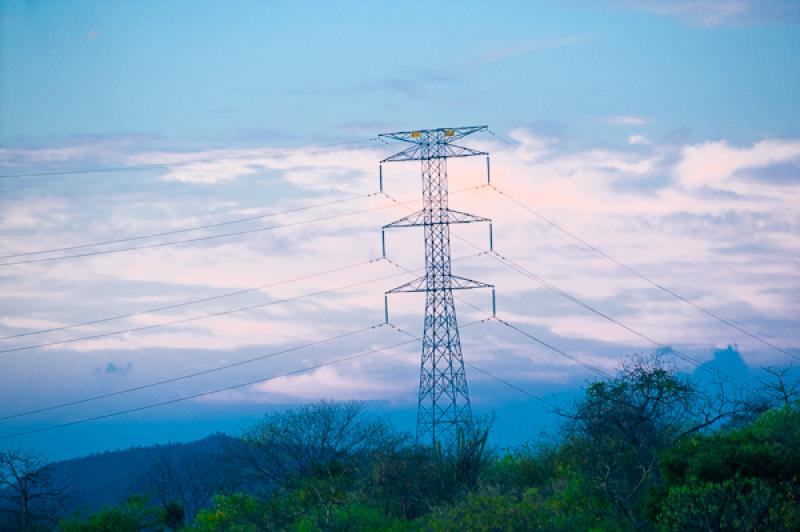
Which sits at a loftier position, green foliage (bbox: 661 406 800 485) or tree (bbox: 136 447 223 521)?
green foliage (bbox: 661 406 800 485)

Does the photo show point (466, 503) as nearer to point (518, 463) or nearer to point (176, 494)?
point (518, 463)

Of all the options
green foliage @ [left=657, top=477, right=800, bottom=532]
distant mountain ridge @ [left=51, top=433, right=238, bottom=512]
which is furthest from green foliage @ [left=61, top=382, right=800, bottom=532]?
distant mountain ridge @ [left=51, top=433, right=238, bottom=512]

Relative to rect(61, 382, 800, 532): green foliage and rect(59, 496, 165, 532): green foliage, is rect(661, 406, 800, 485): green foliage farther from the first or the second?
rect(59, 496, 165, 532): green foliage

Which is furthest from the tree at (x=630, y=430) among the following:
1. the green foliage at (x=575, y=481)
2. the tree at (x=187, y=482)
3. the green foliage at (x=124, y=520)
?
the tree at (x=187, y=482)

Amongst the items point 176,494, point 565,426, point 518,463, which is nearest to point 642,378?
point 565,426

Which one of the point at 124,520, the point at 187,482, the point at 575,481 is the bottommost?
the point at 187,482

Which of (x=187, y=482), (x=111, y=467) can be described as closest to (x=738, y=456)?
(x=187, y=482)

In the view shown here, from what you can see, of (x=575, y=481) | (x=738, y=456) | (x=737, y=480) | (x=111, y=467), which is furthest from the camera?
(x=111, y=467)

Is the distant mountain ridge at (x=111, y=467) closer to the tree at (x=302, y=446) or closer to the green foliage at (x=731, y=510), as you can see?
the tree at (x=302, y=446)

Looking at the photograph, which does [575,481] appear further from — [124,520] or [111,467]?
[111,467]

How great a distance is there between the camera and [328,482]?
58531 millimetres

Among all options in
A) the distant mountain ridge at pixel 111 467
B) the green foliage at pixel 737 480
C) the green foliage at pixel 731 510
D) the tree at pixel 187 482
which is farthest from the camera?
the distant mountain ridge at pixel 111 467

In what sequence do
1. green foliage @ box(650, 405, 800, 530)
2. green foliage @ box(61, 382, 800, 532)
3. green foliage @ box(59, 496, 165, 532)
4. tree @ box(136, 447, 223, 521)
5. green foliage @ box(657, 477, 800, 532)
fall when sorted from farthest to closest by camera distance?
tree @ box(136, 447, 223, 521) → green foliage @ box(59, 496, 165, 532) → green foliage @ box(61, 382, 800, 532) → green foliage @ box(650, 405, 800, 530) → green foliage @ box(657, 477, 800, 532)

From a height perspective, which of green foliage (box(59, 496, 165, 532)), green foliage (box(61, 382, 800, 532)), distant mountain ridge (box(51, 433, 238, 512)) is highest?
green foliage (box(61, 382, 800, 532))
